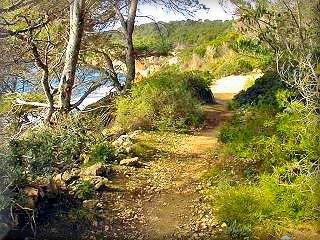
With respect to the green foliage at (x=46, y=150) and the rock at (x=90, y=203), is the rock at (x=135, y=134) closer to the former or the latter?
the green foliage at (x=46, y=150)

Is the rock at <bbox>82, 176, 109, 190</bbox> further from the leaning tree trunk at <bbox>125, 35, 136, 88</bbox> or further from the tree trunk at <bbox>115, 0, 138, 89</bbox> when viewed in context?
the leaning tree trunk at <bbox>125, 35, 136, 88</bbox>

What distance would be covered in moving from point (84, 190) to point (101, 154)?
0.98 m

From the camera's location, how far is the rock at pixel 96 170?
5.06 m

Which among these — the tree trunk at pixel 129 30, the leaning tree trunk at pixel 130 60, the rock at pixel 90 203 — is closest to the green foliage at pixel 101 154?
the rock at pixel 90 203

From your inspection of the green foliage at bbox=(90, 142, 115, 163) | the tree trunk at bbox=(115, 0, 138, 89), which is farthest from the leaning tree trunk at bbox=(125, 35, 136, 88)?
the green foliage at bbox=(90, 142, 115, 163)

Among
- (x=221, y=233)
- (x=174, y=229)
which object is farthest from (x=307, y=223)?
(x=174, y=229)

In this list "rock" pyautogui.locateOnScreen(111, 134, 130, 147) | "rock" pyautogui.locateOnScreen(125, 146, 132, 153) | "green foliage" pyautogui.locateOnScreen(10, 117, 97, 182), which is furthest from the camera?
"rock" pyautogui.locateOnScreen(111, 134, 130, 147)

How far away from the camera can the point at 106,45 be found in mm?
9641

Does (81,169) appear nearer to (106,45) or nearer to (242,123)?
(242,123)

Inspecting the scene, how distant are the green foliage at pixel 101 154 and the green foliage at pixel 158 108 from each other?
1.89m

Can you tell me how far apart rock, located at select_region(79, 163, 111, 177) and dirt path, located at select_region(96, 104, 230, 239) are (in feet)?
0.48

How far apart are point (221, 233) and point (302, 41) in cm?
197

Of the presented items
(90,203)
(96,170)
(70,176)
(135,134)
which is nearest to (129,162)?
(96,170)

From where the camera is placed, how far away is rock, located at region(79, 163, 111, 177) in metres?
5.06
